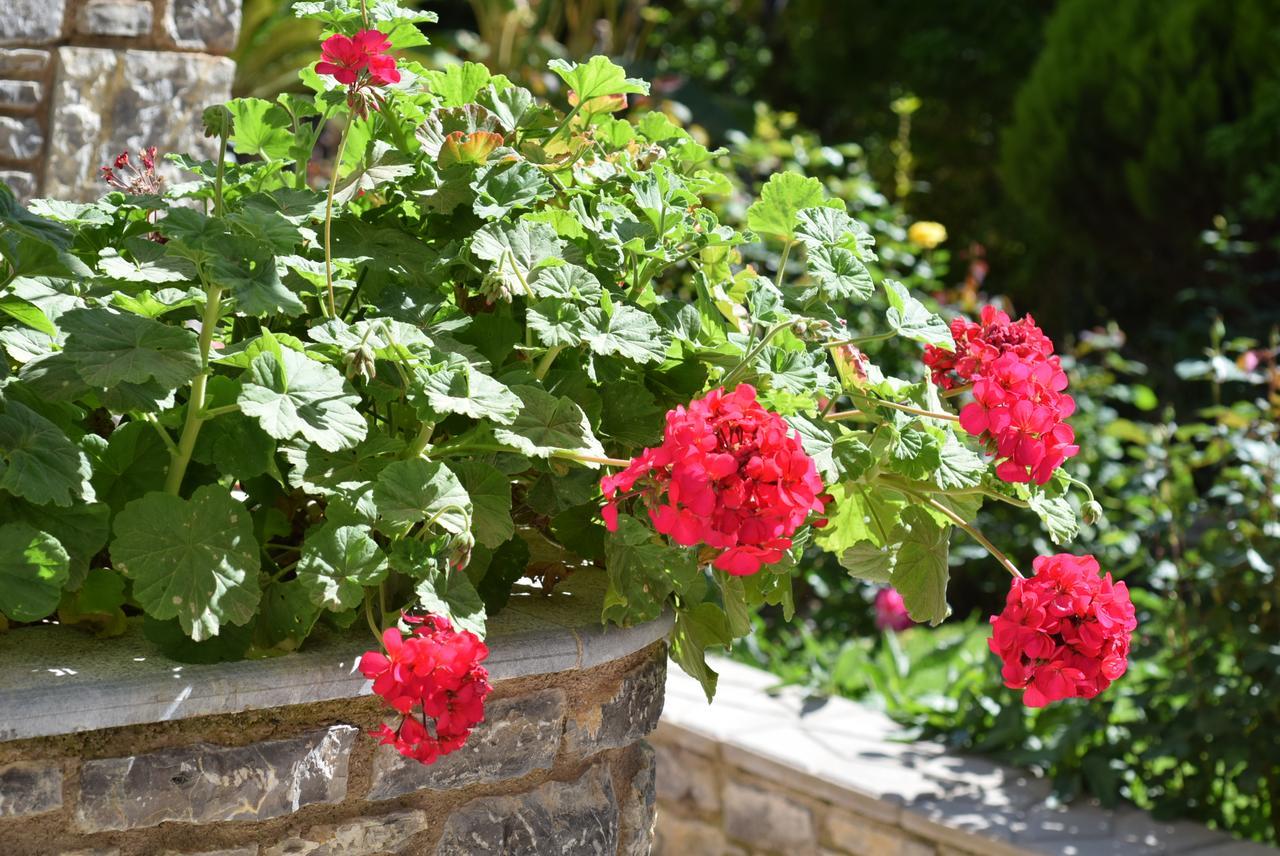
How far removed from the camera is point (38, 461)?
1203mm

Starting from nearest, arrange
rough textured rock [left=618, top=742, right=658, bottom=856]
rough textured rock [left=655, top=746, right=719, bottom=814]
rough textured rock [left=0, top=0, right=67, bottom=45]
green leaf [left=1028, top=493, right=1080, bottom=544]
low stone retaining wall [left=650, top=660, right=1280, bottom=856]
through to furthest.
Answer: green leaf [left=1028, top=493, right=1080, bottom=544] → rough textured rock [left=618, top=742, right=658, bottom=856] → low stone retaining wall [left=650, top=660, right=1280, bottom=856] → rough textured rock [left=0, top=0, right=67, bottom=45] → rough textured rock [left=655, top=746, right=719, bottom=814]

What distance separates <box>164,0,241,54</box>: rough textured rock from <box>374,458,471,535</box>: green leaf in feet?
6.03

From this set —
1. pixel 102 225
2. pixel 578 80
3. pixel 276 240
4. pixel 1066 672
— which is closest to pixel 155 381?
pixel 276 240

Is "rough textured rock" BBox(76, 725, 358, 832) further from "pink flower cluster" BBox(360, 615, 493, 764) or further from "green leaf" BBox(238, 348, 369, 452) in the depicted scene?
"green leaf" BBox(238, 348, 369, 452)

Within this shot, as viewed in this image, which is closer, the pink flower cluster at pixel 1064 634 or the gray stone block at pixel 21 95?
the pink flower cluster at pixel 1064 634

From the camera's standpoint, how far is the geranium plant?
1.21 m

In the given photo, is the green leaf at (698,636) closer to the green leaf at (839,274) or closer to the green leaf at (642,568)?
the green leaf at (642,568)

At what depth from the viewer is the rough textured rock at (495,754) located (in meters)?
1.32

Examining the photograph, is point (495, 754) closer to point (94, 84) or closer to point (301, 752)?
point (301, 752)

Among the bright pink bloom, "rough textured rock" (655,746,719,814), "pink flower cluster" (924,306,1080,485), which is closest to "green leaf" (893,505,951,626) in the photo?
"pink flower cluster" (924,306,1080,485)

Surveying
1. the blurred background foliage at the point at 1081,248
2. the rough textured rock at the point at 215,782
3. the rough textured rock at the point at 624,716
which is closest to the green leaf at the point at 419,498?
the rough textured rock at the point at 215,782

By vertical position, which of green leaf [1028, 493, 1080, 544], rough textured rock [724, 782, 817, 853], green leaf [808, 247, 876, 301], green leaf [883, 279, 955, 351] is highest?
green leaf [808, 247, 876, 301]

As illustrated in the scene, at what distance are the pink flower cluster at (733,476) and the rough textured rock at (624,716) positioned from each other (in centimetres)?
36

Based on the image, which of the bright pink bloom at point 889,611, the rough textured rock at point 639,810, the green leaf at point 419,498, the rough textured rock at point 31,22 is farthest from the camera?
the bright pink bloom at point 889,611
